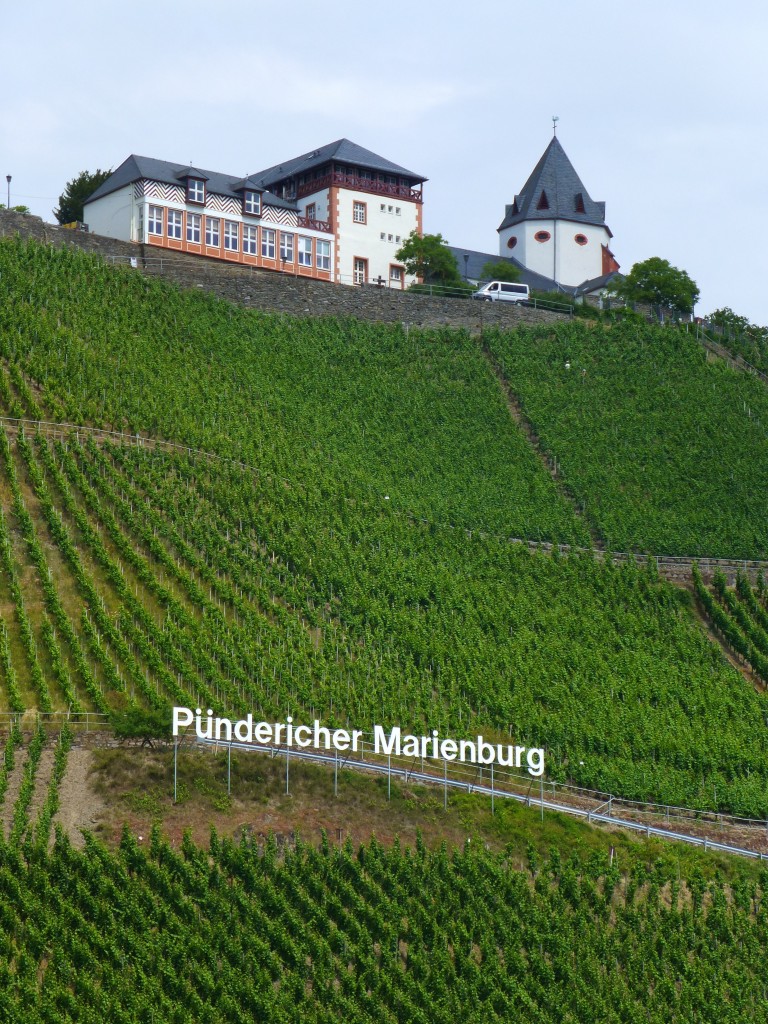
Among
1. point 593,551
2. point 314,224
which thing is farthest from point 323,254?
point 593,551

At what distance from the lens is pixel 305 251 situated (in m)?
84.6

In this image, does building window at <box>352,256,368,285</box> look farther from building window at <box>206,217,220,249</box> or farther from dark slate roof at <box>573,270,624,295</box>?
dark slate roof at <box>573,270,624,295</box>

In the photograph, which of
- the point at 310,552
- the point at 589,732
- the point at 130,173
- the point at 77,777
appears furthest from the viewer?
the point at 130,173

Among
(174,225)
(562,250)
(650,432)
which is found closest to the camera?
(650,432)

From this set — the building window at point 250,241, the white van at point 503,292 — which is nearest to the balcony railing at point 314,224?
the building window at point 250,241

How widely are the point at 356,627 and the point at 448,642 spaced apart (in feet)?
9.81

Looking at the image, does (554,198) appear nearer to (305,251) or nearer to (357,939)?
(305,251)

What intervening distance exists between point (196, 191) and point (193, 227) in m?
1.85

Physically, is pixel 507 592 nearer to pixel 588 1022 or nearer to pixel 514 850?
pixel 514 850

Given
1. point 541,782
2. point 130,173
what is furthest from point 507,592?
point 130,173

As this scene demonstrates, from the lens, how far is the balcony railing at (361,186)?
87375 mm

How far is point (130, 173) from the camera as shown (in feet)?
262

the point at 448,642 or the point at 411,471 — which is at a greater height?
the point at 411,471

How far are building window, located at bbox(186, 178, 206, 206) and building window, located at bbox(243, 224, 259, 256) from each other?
9.04ft
